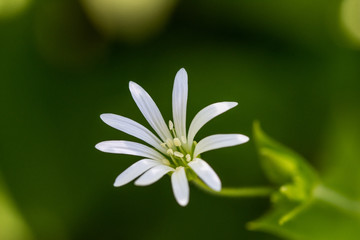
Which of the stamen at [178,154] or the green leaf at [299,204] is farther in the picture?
the green leaf at [299,204]

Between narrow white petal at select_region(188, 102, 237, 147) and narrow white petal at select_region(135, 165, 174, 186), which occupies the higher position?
narrow white petal at select_region(188, 102, 237, 147)

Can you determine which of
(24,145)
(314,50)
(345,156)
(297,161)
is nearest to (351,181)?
(345,156)

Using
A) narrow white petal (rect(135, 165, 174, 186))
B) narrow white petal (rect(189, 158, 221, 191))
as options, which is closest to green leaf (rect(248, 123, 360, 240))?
narrow white petal (rect(189, 158, 221, 191))

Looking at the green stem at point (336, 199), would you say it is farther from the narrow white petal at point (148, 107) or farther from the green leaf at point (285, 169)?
the narrow white petal at point (148, 107)

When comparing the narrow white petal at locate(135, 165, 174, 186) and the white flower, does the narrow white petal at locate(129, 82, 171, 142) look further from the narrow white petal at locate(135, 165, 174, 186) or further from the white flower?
the narrow white petal at locate(135, 165, 174, 186)

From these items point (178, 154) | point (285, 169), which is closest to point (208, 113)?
point (178, 154)

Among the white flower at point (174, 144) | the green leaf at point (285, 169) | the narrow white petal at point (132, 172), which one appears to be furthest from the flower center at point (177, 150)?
the green leaf at point (285, 169)
